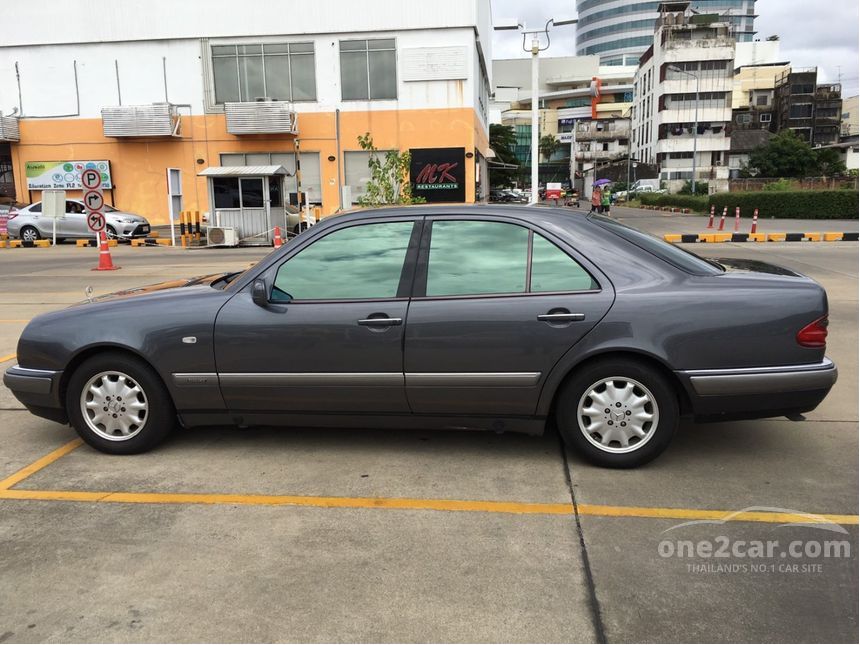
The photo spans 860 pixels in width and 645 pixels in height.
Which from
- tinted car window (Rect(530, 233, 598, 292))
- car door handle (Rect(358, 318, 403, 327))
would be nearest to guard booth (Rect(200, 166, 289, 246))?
car door handle (Rect(358, 318, 403, 327))

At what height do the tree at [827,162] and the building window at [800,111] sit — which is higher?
the building window at [800,111]

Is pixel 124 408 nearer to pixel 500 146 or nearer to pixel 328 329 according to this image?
pixel 328 329

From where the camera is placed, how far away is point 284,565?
3.12 metres

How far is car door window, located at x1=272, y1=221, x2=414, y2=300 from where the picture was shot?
A: 4188mm

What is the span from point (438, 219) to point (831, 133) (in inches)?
4125

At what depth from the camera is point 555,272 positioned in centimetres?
408

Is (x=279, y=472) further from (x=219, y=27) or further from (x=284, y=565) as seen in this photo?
(x=219, y=27)

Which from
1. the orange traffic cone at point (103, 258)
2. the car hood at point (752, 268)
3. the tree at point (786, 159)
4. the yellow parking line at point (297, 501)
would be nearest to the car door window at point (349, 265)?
the yellow parking line at point (297, 501)

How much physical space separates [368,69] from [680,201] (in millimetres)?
24789

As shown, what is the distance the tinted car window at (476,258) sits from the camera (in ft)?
13.5

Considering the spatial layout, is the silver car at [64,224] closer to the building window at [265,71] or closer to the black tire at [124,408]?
the building window at [265,71]

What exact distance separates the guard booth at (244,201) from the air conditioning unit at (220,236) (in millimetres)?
464

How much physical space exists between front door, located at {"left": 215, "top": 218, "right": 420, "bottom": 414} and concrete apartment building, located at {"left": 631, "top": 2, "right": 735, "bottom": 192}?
250ft

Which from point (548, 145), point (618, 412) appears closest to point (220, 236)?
point (618, 412)
